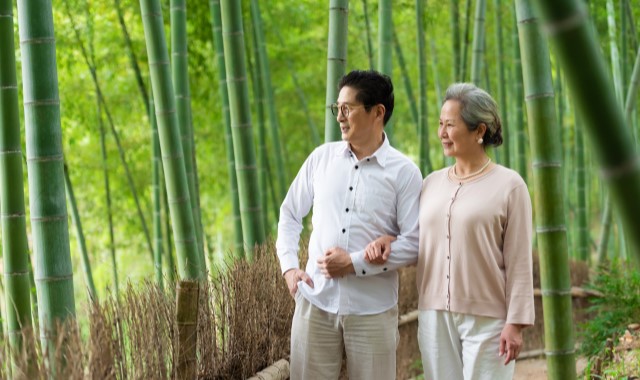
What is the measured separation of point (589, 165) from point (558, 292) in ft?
36.3

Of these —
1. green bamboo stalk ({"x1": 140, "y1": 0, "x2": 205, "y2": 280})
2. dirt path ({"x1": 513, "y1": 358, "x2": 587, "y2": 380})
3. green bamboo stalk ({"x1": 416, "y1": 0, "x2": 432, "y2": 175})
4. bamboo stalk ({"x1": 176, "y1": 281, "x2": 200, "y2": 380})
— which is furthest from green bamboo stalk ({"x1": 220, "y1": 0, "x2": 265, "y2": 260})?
green bamboo stalk ({"x1": 416, "y1": 0, "x2": 432, "y2": 175})

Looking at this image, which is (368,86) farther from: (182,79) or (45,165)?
(182,79)

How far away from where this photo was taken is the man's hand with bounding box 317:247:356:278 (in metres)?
2.47

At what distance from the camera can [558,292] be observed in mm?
2650

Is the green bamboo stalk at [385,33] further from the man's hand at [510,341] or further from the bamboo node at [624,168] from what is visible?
the bamboo node at [624,168]

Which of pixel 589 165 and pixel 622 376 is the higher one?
pixel 589 165

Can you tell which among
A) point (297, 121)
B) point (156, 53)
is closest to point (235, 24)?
point (156, 53)

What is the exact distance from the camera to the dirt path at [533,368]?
214 inches

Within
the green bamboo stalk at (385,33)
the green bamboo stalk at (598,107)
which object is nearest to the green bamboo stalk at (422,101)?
the green bamboo stalk at (385,33)

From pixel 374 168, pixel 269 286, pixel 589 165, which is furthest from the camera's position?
pixel 589 165

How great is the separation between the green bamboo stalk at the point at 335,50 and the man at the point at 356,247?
40.6 inches

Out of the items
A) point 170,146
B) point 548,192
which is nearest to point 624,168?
point 548,192

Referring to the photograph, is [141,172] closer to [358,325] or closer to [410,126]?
[410,126]

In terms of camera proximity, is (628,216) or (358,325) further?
(358,325)
